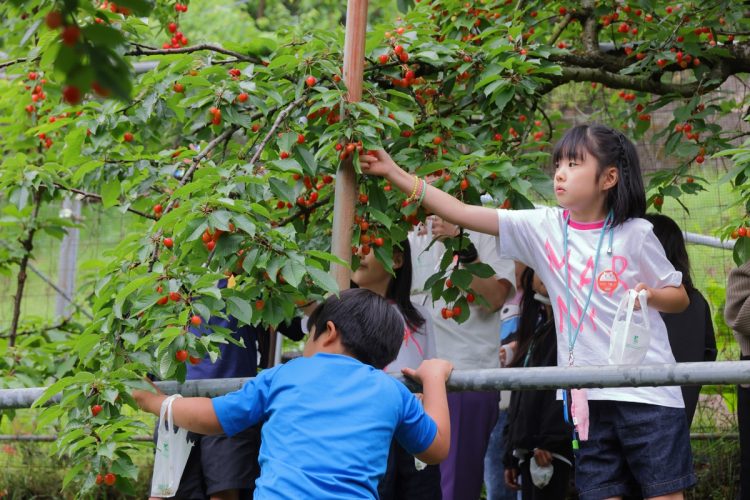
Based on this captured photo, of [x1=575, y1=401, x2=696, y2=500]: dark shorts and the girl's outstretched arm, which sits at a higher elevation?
the girl's outstretched arm

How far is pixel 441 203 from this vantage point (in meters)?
2.94

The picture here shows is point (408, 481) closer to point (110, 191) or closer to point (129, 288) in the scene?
point (129, 288)

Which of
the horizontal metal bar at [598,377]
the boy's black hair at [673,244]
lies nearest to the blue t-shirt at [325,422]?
the horizontal metal bar at [598,377]

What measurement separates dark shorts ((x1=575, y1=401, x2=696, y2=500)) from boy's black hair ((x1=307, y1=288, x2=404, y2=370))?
0.66 metres

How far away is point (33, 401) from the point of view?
8.52 ft

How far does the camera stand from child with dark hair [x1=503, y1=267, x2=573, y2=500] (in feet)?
11.5

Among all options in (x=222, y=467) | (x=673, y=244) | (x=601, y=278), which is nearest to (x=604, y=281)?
(x=601, y=278)

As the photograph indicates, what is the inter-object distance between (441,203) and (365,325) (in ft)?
2.02

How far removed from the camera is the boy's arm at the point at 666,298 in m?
2.67

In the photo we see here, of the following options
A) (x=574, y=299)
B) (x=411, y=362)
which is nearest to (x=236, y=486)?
(x=411, y=362)

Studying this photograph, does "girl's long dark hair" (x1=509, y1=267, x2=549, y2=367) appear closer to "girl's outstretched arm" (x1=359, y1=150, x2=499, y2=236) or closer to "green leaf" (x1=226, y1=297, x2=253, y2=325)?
"girl's outstretched arm" (x1=359, y1=150, x2=499, y2=236)

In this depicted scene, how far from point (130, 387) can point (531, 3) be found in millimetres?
2550

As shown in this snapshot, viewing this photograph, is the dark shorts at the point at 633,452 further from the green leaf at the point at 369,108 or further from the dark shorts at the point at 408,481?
the green leaf at the point at 369,108

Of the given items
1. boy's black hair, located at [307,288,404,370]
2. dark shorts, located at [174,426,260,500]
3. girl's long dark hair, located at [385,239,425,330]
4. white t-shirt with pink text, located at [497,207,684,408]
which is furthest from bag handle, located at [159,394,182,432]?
girl's long dark hair, located at [385,239,425,330]
